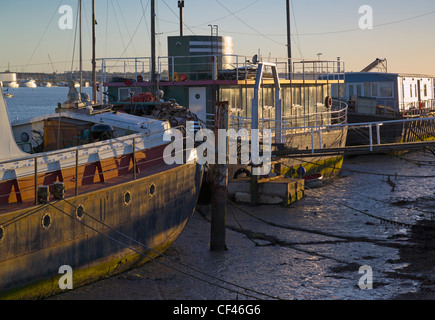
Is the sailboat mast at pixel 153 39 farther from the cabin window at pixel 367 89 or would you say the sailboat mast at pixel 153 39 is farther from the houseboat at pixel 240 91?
the cabin window at pixel 367 89

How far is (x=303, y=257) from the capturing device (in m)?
17.1

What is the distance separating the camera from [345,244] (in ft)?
60.3

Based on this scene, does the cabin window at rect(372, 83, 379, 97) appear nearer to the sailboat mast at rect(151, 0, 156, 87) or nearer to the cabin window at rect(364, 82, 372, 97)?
the cabin window at rect(364, 82, 372, 97)

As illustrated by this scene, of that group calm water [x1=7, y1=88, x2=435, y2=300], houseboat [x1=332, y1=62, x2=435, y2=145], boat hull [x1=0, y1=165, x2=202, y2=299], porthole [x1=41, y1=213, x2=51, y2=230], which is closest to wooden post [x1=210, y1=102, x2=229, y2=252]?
calm water [x1=7, y1=88, x2=435, y2=300]

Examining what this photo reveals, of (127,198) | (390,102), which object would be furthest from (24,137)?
(390,102)

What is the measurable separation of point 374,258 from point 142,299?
6.27 m

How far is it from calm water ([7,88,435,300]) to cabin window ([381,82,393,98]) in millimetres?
22504

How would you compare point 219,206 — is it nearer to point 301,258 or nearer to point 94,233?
point 301,258

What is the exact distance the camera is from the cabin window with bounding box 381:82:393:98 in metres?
46.9

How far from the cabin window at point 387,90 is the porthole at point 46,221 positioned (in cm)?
3786

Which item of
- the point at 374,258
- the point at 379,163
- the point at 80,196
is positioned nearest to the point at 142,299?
the point at 80,196

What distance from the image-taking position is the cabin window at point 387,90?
154 feet

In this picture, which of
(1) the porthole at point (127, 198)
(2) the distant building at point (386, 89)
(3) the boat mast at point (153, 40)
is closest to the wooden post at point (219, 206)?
(1) the porthole at point (127, 198)
